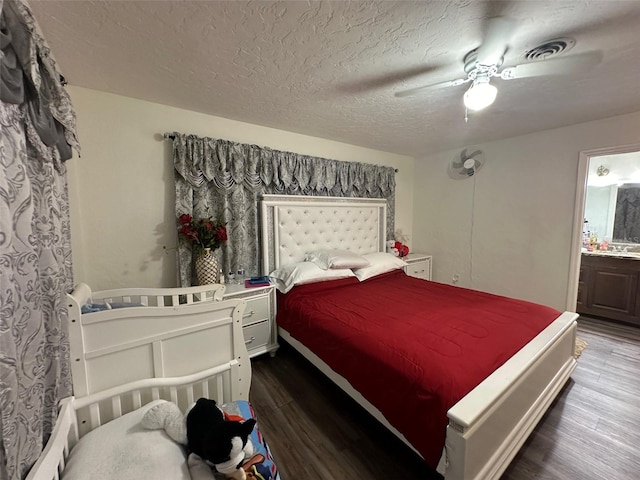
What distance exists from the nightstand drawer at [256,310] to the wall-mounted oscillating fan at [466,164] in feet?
10.6

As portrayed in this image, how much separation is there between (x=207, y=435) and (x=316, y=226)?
238 cm

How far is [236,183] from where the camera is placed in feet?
8.42

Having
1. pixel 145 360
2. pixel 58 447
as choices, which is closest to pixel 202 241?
pixel 145 360

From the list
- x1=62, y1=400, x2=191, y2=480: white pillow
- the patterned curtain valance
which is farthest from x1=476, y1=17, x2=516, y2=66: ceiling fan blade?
x1=62, y1=400, x2=191, y2=480: white pillow

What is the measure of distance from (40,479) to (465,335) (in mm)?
1957

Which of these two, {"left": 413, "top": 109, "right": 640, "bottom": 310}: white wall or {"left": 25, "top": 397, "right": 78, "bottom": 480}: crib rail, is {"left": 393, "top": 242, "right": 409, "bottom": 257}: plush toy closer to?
{"left": 413, "top": 109, "right": 640, "bottom": 310}: white wall

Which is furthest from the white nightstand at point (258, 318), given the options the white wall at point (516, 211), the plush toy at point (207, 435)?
the white wall at point (516, 211)

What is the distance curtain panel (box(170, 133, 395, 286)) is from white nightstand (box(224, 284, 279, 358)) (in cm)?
38

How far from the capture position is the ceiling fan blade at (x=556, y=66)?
1.55 m

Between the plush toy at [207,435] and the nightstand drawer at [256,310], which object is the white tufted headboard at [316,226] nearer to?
the nightstand drawer at [256,310]

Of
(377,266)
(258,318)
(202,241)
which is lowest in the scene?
(258,318)

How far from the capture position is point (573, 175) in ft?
9.06

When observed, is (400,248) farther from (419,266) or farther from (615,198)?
(615,198)

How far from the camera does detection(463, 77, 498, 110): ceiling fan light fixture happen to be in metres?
1.51
